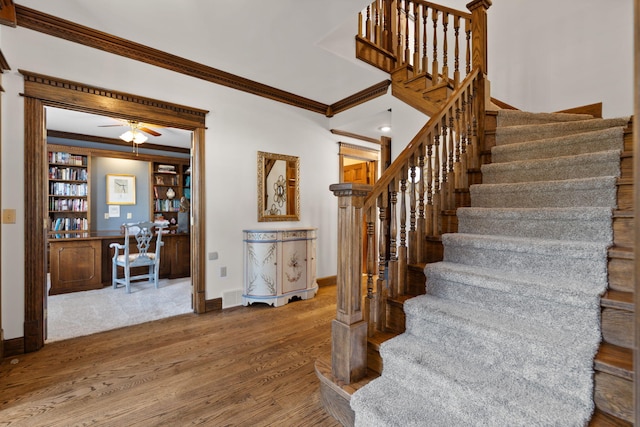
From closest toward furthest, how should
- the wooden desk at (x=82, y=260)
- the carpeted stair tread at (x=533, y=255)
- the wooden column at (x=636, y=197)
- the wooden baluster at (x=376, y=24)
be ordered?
the wooden column at (x=636, y=197), the carpeted stair tread at (x=533, y=255), the wooden baluster at (x=376, y=24), the wooden desk at (x=82, y=260)

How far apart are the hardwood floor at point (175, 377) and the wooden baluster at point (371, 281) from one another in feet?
1.83

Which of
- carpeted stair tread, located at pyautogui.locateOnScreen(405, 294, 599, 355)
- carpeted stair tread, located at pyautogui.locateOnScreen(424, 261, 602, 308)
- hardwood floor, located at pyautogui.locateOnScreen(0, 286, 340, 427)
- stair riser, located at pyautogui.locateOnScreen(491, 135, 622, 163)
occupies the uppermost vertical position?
stair riser, located at pyautogui.locateOnScreen(491, 135, 622, 163)

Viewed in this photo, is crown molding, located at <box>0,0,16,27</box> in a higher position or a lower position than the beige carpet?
higher

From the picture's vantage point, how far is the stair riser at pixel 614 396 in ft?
3.41

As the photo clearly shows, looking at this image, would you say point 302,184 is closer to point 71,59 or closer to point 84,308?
point 71,59

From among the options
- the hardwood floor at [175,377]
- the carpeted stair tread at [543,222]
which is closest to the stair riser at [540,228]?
the carpeted stair tread at [543,222]

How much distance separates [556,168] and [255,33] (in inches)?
104

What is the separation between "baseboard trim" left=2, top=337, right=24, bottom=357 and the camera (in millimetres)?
2307

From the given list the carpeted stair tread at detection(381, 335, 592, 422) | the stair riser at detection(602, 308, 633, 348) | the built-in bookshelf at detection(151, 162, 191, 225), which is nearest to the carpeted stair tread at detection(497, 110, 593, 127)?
the stair riser at detection(602, 308, 633, 348)

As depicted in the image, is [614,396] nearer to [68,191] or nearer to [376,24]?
[376,24]

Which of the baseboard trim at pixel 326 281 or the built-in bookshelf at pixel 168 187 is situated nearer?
the baseboard trim at pixel 326 281

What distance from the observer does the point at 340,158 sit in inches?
183

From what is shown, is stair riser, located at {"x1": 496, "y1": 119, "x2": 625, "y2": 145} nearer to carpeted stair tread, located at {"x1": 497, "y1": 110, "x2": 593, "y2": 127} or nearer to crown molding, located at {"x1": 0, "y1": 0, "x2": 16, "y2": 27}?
carpeted stair tread, located at {"x1": 497, "y1": 110, "x2": 593, "y2": 127}

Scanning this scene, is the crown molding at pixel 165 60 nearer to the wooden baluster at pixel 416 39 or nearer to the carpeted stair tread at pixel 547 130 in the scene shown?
the wooden baluster at pixel 416 39
